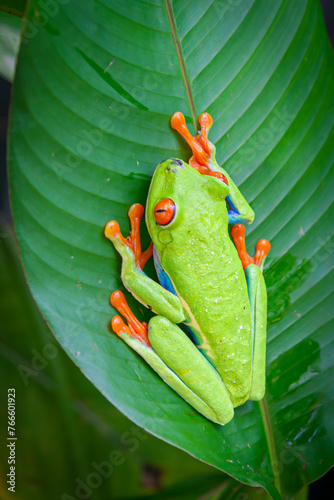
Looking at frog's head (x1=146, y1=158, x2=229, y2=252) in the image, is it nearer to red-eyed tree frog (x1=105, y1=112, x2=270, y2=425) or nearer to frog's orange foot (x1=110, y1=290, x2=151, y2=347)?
red-eyed tree frog (x1=105, y1=112, x2=270, y2=425)

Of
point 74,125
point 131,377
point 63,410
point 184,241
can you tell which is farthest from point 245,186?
point 63,410

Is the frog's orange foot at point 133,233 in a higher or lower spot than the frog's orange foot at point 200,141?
lower

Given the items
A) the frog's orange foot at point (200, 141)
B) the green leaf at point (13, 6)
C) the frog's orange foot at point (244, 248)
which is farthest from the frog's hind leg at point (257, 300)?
the green leaf at point (13, 6)

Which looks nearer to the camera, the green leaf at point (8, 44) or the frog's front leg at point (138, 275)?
the frog's front leg at point (138, 275)

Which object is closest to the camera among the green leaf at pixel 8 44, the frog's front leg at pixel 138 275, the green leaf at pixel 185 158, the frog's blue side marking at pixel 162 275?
the green leaf at pixel 185 158

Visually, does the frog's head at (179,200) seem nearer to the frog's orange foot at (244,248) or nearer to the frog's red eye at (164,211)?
the frog's red eye at (164,211)


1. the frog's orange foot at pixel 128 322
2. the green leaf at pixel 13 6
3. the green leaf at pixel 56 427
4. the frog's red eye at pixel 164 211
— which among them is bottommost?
the green leaf at pixel 56 427

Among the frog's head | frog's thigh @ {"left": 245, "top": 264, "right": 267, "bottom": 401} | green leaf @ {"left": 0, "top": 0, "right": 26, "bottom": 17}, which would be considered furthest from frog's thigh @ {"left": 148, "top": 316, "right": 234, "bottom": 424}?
green leaf @ {"left": 0, "top": 0, "right": 26, "bottom": 17}

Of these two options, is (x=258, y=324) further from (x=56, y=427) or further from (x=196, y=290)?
(x=56, y=427)
